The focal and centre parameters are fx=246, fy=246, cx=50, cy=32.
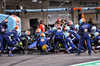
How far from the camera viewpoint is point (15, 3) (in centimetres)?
3186

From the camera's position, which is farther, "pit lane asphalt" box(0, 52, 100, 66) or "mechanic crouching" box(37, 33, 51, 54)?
"mechanic crouching" box(37, 33, 51, 54)

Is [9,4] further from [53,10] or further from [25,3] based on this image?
[53,10]

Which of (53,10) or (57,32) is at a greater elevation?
(53,10)

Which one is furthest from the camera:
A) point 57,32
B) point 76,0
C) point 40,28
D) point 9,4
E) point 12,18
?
point 76,0

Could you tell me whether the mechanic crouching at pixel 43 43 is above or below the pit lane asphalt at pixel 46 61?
above

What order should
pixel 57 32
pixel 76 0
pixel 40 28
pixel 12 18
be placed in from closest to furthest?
pixel 57 32
pixel 40 28
pixel 12 18
pixel 76 0

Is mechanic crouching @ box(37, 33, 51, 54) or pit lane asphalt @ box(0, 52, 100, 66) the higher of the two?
mechanic crouching @ box(37, 33, 51, 54)

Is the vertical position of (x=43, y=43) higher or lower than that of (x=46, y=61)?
higher

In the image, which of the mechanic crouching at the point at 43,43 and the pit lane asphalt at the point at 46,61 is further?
the mechanic crouching at the point at 43,43

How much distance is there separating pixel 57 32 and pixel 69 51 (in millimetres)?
1290

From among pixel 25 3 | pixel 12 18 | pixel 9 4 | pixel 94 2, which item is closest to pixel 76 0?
pixel 94 2

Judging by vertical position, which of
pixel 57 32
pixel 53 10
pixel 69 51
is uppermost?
pixel 53 10

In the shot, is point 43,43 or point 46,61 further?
point 43,43

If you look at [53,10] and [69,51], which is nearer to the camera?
[69,51]
